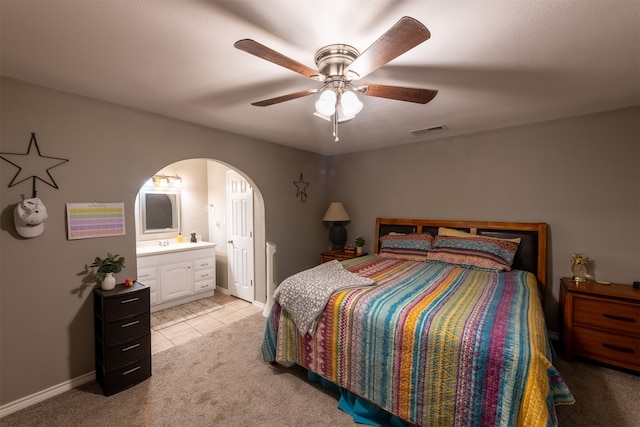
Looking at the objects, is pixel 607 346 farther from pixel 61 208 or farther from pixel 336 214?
pixel 61 208

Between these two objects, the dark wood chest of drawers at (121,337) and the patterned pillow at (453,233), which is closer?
the dark wood chest of drawers at (121,337)

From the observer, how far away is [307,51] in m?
1.61

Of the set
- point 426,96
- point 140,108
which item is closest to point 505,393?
point 426,96

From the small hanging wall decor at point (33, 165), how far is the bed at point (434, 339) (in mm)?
1964

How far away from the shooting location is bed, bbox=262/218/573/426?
1397 mm

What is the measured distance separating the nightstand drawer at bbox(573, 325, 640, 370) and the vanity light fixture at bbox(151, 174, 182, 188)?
16.8 feet

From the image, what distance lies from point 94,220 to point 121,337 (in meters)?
0.98

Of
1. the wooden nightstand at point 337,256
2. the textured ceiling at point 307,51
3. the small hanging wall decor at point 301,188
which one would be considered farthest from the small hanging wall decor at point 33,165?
the wooden nightstand at point 337,256

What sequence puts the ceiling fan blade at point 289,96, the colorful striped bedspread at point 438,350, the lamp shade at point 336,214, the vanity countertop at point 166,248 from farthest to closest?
the lamp shade at point 336,214 < the vanity countertop at point 166,248 < the ceiling fan blade at point 289,96 < the colorful striped bedspread at point 438,350

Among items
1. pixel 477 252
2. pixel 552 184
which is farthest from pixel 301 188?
pixel 552 184

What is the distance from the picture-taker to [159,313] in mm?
3746

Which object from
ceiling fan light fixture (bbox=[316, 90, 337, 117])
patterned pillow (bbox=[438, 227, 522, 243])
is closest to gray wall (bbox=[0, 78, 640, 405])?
patterned pillow (bbox=[438, 227, 522, 243])

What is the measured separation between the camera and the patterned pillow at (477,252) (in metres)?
2.88

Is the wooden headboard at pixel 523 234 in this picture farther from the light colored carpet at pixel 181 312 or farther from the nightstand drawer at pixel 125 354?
the nightstand drawer at pixel 125 354
